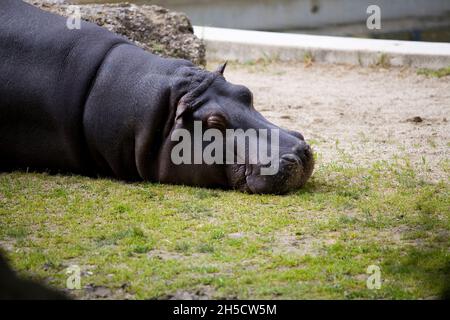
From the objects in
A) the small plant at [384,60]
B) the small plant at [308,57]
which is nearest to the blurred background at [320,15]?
the small plant at [308,57]

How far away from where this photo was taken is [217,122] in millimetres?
6289

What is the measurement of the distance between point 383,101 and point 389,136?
1.47m

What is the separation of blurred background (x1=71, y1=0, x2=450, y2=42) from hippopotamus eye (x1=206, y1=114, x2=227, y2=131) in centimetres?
837

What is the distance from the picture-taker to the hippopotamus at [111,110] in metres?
6.37

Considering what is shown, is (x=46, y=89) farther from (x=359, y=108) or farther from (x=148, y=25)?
(x=359, y=108)

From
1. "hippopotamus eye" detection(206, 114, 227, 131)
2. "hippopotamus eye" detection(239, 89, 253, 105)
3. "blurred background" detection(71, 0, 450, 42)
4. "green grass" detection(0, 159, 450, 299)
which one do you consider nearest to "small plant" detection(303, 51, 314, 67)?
"blurred background" detection(71, 0, 450, 42)

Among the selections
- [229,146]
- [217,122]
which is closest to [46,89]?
[217,122]

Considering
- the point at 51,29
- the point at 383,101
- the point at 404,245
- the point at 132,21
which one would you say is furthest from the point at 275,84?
the point at 404,245

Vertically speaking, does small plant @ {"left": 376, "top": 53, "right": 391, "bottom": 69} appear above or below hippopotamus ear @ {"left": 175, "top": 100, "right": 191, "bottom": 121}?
above

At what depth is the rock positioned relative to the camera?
8.66 meters

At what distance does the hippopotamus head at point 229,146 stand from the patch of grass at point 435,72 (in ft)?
14.8

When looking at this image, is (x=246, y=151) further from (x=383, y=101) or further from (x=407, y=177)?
(x=383, y=101)

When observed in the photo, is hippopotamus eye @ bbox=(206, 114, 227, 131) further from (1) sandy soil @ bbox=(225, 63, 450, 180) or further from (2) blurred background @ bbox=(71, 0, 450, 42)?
(2) blurred background @ bbox=(71, 0, 450, 42)

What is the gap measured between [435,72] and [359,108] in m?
1.78
